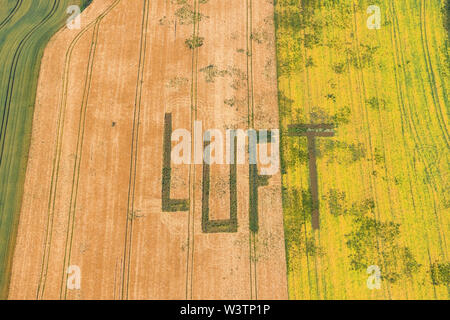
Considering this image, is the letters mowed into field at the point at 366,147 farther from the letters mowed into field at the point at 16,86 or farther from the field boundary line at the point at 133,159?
the letters mowed into field at the point at 16,86

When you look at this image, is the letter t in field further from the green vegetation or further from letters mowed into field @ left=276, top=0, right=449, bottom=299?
the green vegetation

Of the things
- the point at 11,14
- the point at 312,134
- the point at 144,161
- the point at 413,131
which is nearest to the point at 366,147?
the point at 413,131

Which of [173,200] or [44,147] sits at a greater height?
[44,147]

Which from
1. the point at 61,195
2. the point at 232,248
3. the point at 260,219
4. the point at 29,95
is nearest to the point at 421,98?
the point at 260,219

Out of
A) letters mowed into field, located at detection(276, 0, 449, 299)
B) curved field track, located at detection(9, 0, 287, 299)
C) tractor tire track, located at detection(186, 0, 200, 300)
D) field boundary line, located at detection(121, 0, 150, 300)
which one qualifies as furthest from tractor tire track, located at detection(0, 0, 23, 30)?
letters mowed into field, located at detection(276, 0, 449, 299)

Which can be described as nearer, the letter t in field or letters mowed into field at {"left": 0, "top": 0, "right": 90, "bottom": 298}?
letters mowed into field at {"left": 0, "top": 0, "right": 90, "bottom": 298}

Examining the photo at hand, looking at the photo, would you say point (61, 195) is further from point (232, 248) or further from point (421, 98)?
point (421, 98)

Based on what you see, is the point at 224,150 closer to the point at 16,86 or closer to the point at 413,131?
the point at 413,131
